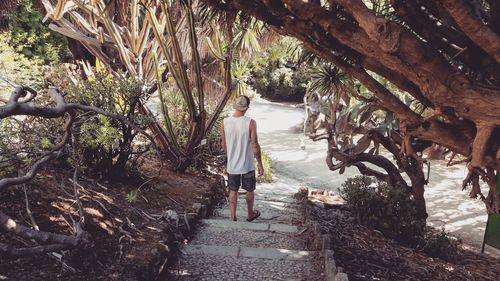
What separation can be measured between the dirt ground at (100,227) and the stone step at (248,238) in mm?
221

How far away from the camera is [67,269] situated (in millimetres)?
2834

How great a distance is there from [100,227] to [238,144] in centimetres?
190

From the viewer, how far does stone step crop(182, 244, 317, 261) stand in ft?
12.8

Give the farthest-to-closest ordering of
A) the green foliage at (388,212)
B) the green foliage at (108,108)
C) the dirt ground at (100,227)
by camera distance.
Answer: the green foliage at (388,212), the green foliage at (108,108), the dirt ground at (100,227)

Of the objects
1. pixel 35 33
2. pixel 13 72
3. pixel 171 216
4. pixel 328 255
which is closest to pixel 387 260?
pixel 328 255

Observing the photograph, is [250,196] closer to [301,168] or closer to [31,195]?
[31,195]

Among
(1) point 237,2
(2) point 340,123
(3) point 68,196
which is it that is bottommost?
(3) point 68,196

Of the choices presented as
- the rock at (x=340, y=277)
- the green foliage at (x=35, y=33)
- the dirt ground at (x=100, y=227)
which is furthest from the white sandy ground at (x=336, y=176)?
the green foliage at (x=35, y=33)

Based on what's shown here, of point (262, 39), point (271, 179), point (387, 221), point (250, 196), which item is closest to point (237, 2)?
point (250, 196)

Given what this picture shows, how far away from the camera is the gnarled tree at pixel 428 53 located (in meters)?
2.72

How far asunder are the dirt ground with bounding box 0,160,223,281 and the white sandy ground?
444 centimetres

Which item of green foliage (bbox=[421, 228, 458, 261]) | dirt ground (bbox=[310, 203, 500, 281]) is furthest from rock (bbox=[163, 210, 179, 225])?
green foliage (bbox=[421, 228, 458, 261])

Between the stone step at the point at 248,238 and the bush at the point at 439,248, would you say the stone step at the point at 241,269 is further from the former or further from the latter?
the bush at the point at 439,248

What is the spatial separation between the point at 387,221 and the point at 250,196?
1.66 m
